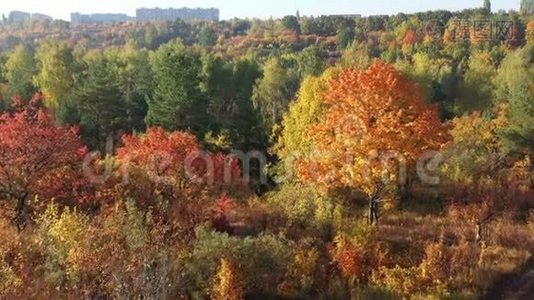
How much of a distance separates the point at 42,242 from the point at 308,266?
8.37 metres

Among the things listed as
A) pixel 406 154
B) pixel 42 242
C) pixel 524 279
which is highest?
pixel 406 154

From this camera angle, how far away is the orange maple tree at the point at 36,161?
2122 centimetres

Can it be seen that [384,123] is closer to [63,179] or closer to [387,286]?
[387,286]

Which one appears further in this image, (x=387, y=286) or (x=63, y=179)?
(x=63, y=179)

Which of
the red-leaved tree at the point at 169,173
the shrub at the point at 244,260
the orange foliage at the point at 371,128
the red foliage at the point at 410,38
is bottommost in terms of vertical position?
the shrub at the point at 244,260

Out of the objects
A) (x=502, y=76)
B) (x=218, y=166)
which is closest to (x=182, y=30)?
(x=502, y=76)

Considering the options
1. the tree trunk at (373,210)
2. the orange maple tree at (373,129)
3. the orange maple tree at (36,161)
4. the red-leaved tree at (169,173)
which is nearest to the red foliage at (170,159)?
the red-leaved tree at (169,173)

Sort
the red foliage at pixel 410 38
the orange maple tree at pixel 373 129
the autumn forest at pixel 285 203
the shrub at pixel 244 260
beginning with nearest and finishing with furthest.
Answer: the autumn forest at pixel 285 203, the shrub at pixel 244 260, the orange maple tree at pixel 373 129, the red foliage at pixel 410 38

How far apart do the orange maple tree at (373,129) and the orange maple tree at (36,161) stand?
30.9 feet

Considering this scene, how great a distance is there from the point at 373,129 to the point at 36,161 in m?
12.2

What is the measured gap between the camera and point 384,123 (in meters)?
20.4

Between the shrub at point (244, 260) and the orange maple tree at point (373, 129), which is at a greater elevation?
the orange maple tree at point (373, 129)

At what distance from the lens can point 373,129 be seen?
20.5 m

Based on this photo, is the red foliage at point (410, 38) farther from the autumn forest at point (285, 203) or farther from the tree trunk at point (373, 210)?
the tree trunk at point (373, 210)
